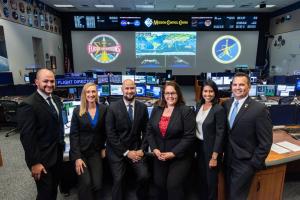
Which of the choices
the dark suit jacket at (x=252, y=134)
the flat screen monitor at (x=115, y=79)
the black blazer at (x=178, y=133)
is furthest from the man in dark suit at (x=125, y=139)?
the flat screen monitor at (x=115, y=79)

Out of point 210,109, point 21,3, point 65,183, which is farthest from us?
point 21,3

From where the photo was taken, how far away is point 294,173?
331 cm

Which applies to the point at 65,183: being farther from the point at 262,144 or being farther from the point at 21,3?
the point at 21,3

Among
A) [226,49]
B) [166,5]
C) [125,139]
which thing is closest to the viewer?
[125,139]

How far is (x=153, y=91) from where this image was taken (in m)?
5.18

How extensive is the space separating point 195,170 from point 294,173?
5.28 ft

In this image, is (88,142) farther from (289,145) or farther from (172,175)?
(289,145)

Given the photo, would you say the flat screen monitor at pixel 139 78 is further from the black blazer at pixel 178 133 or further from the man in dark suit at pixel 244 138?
the man in dark suit at pixel 244 138

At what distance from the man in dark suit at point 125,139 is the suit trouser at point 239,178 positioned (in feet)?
2.95

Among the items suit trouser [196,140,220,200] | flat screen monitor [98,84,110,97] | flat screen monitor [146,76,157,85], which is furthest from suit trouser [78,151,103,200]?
flat screen monitor [146,76,157,85]

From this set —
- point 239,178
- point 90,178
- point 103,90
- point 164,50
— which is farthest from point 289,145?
point 164,50

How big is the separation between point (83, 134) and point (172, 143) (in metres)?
0.98

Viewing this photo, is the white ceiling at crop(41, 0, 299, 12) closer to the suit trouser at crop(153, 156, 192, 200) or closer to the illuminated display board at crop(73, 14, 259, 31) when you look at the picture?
the illuminated display board at crop(73, 14, 259, 31)

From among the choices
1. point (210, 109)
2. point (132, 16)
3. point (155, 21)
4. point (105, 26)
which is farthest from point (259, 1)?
point (210, 109)
